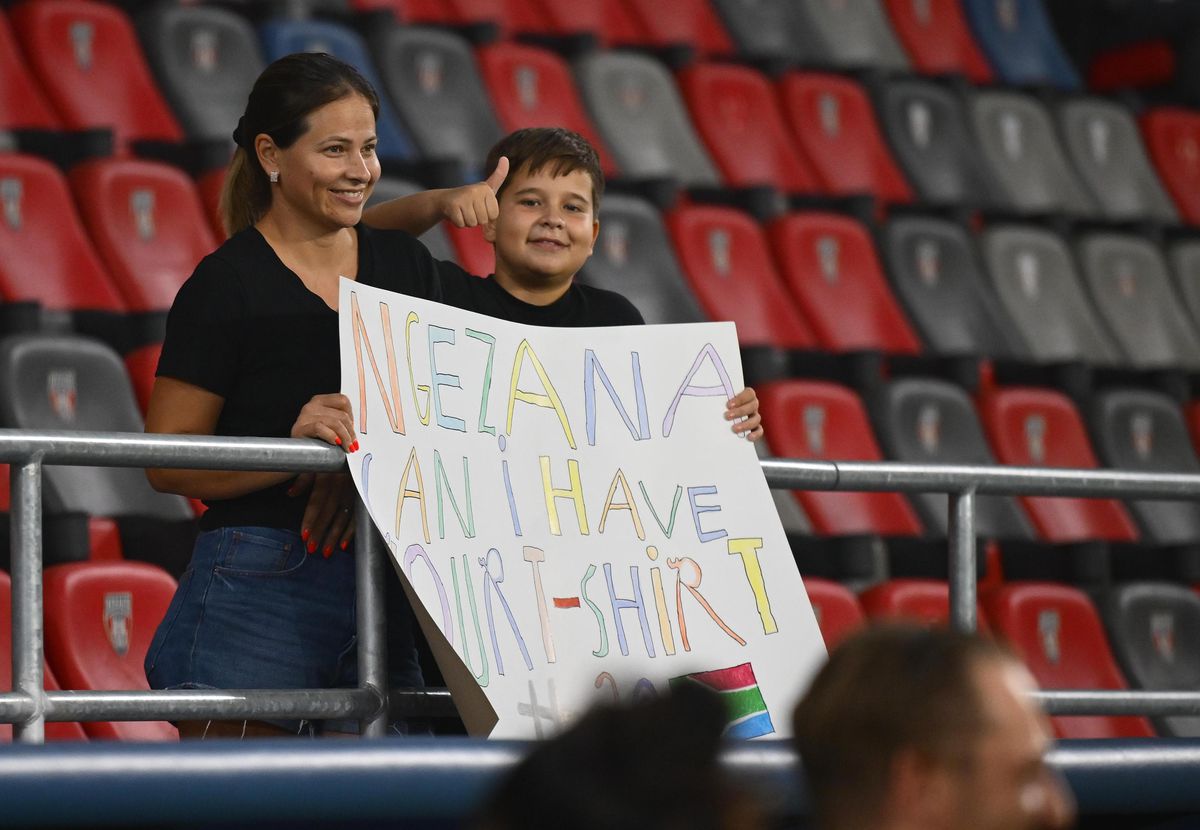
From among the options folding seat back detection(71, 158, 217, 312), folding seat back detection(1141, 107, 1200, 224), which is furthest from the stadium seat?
folding seat back detection(71, 158, 217, 312)

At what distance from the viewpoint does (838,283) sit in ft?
20.2

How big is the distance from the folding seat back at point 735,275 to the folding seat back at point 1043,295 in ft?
2.95

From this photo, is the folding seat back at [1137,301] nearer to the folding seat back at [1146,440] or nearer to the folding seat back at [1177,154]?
the folding seat back at [1146,440]

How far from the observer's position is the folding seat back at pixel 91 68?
5.24 metres

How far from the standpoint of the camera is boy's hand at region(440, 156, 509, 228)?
2424 mm

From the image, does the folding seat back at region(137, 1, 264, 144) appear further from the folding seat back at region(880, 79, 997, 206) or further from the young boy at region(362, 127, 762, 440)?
the young boy at region(362, 127, 762, 440)

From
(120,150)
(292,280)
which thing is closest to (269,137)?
(292,280)

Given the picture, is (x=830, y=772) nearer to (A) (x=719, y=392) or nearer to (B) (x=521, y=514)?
(B) (x=521, y=514)

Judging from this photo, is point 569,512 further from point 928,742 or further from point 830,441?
point 830,441

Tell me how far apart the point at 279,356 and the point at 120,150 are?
312cm

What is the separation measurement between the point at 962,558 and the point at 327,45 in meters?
3.50

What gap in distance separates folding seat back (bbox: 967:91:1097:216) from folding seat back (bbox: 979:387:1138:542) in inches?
52.9

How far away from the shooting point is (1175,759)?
251 centimetres

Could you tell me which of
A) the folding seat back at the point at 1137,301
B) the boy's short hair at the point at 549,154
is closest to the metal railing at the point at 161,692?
the boy's short hair at the point at 549,154
